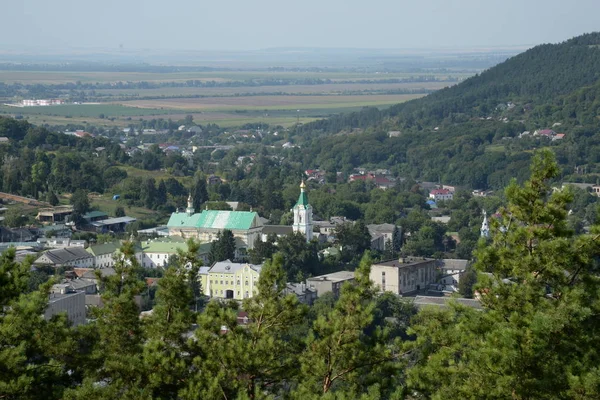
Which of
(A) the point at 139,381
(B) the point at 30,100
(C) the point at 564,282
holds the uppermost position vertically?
(C) the point at 564,282

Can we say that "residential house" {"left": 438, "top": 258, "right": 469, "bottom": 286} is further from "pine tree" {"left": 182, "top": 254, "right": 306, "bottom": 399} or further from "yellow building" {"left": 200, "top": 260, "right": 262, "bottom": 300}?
"pine tree" {"left": 182, "top": 254, "right": 306, "bottom": 399}

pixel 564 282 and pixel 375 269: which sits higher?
pixel 564 282

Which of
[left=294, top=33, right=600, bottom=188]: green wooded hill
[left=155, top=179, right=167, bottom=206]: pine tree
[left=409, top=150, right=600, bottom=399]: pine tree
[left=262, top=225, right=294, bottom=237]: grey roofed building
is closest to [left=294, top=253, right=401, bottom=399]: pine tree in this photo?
[left=409, top=150, right=600, bottom=399]: pine tree

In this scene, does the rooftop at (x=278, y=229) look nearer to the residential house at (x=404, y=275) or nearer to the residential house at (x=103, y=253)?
the residential house at (x=404, y=275)

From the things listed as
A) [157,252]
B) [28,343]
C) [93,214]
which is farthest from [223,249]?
[28,343]

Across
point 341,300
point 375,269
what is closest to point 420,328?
point 341,300

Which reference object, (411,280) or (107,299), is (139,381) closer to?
(107,299)
